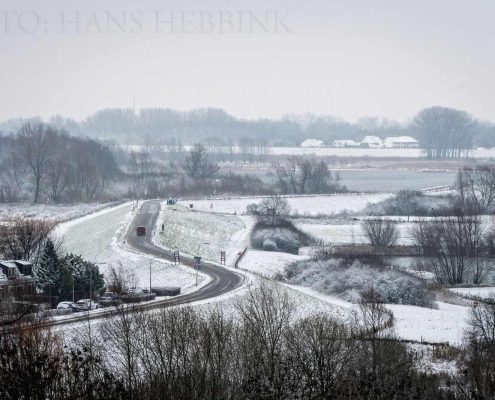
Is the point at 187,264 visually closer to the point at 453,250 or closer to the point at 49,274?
the point at 49,274

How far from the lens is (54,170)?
96.5 m

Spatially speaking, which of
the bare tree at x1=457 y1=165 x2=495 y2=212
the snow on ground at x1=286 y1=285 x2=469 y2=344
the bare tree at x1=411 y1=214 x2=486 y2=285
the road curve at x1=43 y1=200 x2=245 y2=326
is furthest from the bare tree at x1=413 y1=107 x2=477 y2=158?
the snow on ground at x1=286 y1=285 x2=469 y2=344

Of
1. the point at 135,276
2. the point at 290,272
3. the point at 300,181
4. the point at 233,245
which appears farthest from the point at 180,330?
the point at 300,181

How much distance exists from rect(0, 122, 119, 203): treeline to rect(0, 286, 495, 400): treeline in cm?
6704

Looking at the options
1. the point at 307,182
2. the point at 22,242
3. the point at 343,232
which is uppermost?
the point at 22,242

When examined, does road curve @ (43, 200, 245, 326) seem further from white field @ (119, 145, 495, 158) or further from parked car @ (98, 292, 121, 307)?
white field @ (119, 145, 495, 158)

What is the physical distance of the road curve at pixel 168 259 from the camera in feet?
102

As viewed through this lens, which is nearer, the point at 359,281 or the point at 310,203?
the point at 359,281

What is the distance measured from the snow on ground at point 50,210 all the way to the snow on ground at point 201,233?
8.53 meters

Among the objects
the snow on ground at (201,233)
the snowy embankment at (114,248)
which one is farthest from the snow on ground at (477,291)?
the snow on ground at (201,233)

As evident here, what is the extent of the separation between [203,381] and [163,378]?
1276 mm

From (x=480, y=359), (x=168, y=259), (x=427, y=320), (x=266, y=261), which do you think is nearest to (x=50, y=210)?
(x=266, y=261)

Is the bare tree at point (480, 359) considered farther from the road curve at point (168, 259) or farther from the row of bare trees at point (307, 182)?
the row of bare trees at point (307, 182)

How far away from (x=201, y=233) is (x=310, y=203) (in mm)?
26047
